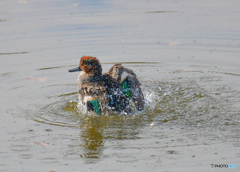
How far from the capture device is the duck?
6219mm

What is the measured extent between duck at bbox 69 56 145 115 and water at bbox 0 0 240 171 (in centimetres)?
19

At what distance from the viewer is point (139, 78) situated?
8.30m

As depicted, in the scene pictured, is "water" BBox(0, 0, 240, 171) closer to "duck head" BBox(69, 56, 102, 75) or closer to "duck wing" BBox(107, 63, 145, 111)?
"duck wing" BBox(107, 63, 145, 111)

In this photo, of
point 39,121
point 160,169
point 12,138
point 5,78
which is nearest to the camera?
point 160,169

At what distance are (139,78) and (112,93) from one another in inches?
83.2

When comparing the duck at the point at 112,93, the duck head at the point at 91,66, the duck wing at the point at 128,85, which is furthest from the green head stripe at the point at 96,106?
the duck head at the point at 91,66

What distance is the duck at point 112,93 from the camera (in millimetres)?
6219

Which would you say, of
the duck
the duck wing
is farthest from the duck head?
the duck wing

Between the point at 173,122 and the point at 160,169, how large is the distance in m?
1.45

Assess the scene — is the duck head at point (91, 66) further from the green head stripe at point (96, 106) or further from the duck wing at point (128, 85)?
the green head stripe at point (96, 106)

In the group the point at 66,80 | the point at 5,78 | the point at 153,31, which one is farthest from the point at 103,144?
the point at 153,31

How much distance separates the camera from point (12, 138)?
18.6 feet

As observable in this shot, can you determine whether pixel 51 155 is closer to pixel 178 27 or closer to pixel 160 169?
pixel 160 169

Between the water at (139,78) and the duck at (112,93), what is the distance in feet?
0.63
